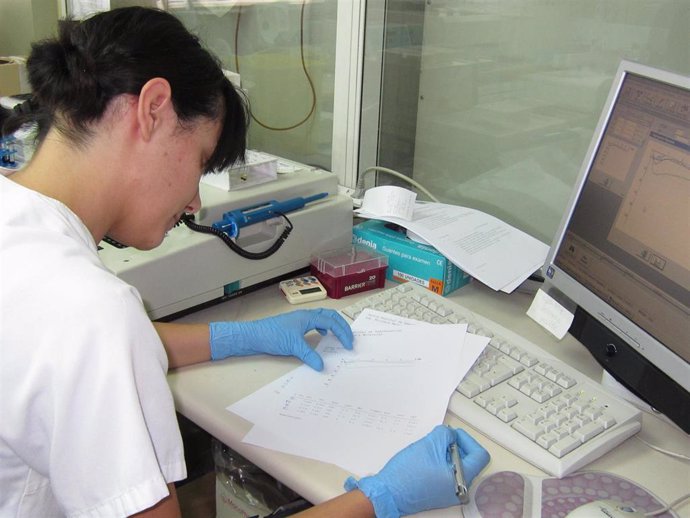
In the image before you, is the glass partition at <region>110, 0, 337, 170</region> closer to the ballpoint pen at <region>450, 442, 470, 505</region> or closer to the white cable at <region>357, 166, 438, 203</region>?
the white cable at <region>357, 166, 438, 203</region>

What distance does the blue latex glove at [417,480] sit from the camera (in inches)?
28.9

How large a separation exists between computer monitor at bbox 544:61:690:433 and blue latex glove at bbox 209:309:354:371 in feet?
1.21

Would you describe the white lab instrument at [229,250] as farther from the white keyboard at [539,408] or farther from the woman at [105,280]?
the white keyboard at [539,408]

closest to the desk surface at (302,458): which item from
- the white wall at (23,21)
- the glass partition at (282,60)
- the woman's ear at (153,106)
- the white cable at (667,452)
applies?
the white cable at (667,452)

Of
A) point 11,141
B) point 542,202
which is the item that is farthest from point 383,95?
point 11,141

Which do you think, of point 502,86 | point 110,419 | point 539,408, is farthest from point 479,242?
point 110,419

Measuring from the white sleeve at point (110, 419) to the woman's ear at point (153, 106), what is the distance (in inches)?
8.2

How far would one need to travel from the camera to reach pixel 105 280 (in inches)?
24.8

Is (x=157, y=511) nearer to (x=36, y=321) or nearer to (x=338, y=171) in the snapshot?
(x=36, y=321)

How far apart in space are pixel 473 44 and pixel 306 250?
586 millimetres

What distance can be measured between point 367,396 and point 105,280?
42 cm

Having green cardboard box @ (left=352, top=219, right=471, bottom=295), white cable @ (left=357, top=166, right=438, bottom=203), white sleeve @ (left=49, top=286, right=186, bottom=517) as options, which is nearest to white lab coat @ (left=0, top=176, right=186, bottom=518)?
white sleeve @ (left=49, top=286, right=186, bottom=517)

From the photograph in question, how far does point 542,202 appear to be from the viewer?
1.43 m

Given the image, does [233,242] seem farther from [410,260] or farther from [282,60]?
[282,60]
